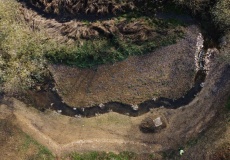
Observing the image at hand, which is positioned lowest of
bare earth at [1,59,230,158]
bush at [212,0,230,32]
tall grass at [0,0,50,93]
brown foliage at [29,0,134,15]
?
bare earth at [1,59,230,158]

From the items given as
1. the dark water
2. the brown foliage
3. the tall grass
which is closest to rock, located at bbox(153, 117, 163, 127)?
the dark water

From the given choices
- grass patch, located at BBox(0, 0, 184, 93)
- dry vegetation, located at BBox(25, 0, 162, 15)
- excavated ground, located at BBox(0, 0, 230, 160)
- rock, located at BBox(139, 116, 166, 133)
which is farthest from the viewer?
dry vegetation, located at BBox(25, 0, 162, 15)

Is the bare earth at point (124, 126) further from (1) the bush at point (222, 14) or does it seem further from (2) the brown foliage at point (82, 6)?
(2) the brown foliage at point (82, 6)

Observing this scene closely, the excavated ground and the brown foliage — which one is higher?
the brown foliage

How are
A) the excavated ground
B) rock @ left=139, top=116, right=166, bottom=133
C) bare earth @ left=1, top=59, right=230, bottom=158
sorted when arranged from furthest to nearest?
rock @ left=139, top=116, right=166, bottom=133 < the excavated ground < bare earth @ left=1, top=59, right=230, bottom=158

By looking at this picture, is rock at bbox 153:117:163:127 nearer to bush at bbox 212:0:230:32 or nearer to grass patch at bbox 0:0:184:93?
grass patch at bbox 0:0:184:93

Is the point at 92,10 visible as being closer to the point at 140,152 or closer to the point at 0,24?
the point at 0,24

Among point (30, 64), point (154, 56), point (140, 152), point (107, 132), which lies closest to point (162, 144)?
point (140, 152)

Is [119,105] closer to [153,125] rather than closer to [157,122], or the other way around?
[153,125]
